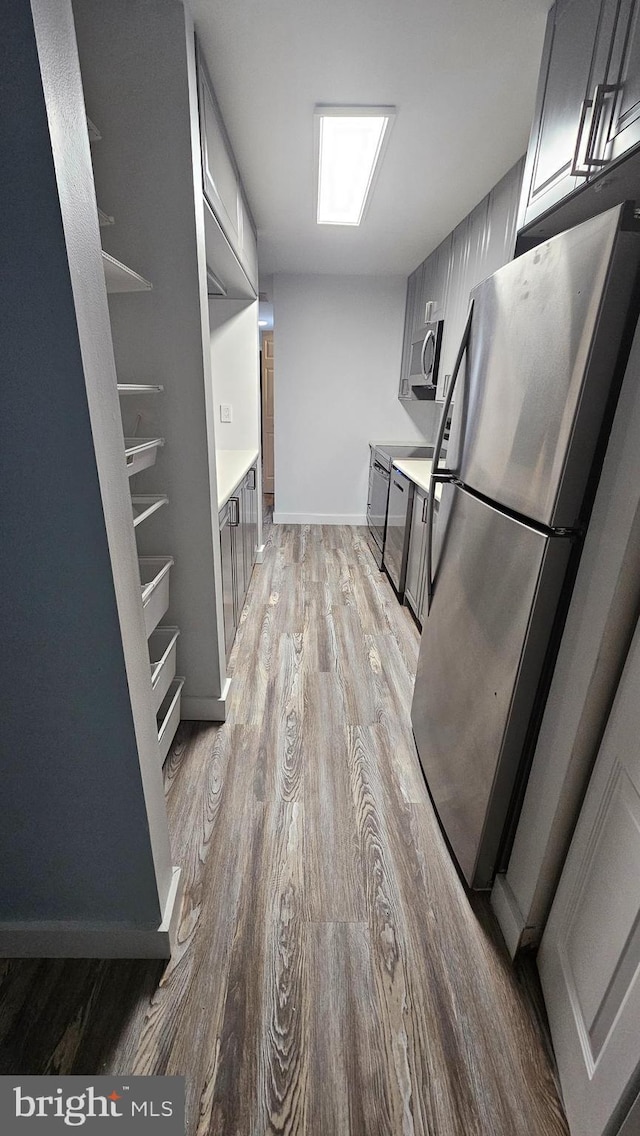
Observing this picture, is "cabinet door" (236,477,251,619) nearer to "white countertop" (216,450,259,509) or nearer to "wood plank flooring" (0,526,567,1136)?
"white countertop" (216,450,259,509)

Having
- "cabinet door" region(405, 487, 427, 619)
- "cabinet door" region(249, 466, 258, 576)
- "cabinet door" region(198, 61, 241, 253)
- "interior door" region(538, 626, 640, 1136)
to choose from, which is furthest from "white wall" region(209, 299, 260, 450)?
"interior door" region(538, 626, 640, 1136)

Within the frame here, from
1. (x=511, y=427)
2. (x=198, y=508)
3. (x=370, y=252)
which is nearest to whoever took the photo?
(x=511, y=427)

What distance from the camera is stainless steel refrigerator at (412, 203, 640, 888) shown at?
0.93m

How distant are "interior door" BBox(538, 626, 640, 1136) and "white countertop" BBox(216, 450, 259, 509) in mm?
1611

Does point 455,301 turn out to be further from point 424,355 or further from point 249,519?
point 249,519

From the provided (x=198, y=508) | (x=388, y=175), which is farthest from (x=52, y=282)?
(x=388, y=175)

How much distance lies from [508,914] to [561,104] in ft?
7.31

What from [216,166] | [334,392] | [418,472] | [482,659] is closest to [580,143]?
[216,166]

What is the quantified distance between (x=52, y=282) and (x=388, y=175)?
2.34 m

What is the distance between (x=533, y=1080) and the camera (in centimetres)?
102

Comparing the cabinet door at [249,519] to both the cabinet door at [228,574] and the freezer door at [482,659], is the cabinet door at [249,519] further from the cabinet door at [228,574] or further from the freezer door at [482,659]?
the freezer door at [482,659]

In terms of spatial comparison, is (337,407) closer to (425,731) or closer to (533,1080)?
(425,731)

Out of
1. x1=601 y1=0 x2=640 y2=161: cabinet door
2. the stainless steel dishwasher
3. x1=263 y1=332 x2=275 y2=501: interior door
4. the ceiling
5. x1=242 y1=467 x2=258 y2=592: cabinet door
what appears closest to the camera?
x1=601 y1=0 x2=640 y2=161: cabinet door

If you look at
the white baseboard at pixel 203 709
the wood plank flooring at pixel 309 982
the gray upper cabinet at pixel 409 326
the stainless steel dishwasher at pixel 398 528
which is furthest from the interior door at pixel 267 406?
the wood plank flooring at pixel 309 982
